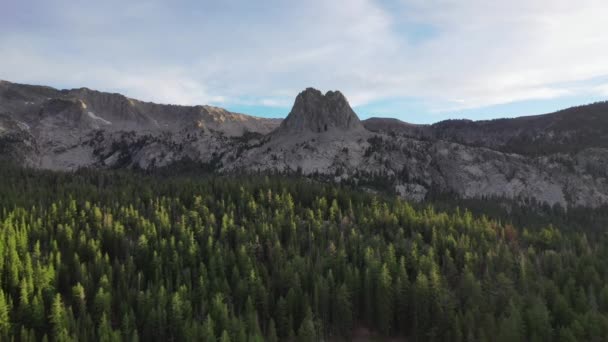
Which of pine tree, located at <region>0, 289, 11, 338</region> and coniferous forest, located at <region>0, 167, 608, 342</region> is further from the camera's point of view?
coniferous forest, located at <region>0, 167, 608, 342</region>

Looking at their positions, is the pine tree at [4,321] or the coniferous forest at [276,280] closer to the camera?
the pine tree at [4,321]

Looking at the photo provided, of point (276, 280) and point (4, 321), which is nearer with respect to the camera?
point (4, 321)

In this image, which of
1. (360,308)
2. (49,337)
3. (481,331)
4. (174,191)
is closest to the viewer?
(481,331)

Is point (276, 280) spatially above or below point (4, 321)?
below

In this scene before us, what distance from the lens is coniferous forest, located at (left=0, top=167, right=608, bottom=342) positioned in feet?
263

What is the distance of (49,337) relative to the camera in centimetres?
7962

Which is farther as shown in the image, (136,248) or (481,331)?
(136,248)

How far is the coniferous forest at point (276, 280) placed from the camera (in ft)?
263

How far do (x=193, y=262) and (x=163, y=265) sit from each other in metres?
8.04

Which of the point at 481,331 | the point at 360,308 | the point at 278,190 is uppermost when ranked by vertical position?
the point at 278,190

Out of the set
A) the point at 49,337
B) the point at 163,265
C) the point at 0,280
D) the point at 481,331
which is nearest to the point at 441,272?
the point at 481,331

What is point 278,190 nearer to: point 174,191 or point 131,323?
point 174,191

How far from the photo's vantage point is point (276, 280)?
10488cm

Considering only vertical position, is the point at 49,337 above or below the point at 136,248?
below
